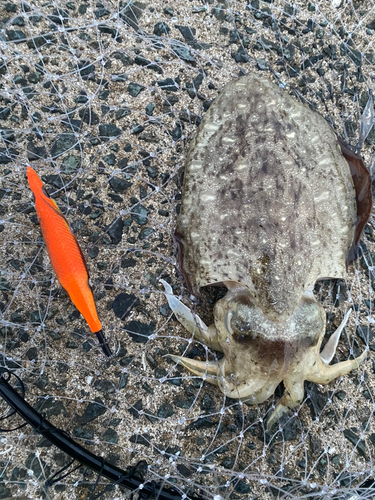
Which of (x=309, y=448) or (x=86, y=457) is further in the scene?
(x=309, y=448)

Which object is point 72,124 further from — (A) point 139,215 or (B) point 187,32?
(B) point 187,32

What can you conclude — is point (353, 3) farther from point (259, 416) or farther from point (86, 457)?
point (86, 457)

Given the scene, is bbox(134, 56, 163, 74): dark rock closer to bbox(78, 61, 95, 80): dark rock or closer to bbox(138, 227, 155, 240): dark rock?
bbox(78, 61, 95, 80): dark rock

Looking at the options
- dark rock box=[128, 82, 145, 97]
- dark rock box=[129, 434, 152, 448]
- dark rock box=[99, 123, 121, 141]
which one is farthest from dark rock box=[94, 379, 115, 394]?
dark rock box=[128, 82, 145, 97]

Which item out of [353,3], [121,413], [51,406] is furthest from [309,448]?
[353,3]

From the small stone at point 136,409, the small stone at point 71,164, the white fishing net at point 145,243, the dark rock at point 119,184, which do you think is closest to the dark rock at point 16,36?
the white fishing net at point 145,243

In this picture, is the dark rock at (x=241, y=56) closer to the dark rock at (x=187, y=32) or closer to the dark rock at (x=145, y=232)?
the dark rock at (x=187, y=32)
